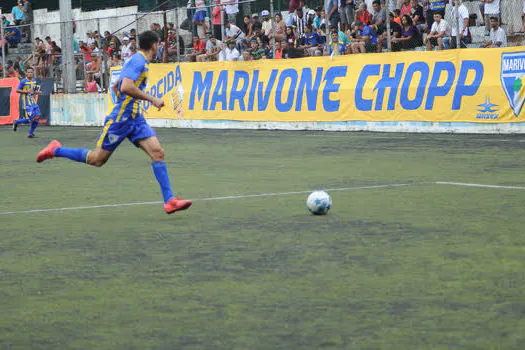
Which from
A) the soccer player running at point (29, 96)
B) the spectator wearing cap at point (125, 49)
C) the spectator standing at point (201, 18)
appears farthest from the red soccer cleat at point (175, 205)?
the spectator wearing cap at point (125, 49)

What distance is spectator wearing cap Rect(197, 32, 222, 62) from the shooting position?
1121 inches

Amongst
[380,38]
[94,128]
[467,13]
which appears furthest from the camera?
[94,128]

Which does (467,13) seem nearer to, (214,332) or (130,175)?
(130,175)

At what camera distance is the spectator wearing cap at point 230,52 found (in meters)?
27.8

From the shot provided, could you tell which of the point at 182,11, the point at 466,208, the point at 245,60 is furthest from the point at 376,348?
the point at 182,11

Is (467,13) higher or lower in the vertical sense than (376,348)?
higher

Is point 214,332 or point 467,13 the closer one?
point 214,332

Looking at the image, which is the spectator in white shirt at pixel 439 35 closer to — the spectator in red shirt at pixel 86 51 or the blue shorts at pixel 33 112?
the blue shorts at pixel 33 112

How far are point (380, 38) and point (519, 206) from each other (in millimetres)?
14081

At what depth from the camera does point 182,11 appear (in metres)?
29.7

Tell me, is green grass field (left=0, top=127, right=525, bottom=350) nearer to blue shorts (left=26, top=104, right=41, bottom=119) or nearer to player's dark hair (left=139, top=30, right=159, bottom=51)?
player's dark hair (left=139, top=30, right=159, bottom=51)

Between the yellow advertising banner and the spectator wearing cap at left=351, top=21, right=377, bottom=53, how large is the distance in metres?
0.43

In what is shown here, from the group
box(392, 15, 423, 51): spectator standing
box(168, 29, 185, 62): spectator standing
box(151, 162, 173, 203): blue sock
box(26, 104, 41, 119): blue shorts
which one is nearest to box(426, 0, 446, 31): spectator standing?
box(392, 15, 423, 51): spectator standing

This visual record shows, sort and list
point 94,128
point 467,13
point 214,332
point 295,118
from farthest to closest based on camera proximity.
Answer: point 94,128, point 295,118, point 467,13, point 214,332
